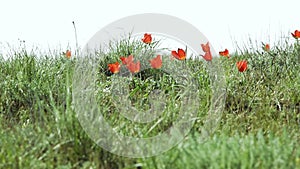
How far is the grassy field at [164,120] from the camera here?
2.08m

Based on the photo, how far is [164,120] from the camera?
9.05 ft

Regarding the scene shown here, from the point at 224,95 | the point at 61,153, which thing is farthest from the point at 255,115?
the point at 61,153

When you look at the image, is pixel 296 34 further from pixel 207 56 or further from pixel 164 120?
pixel 164 120

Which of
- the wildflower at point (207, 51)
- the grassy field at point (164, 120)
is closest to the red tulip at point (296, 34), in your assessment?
the grassy field at point (164, 120)

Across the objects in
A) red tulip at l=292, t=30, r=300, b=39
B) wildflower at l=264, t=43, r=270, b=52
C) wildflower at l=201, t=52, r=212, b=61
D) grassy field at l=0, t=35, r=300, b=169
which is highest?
red tulip at l=292, t=30, r=300, b=39

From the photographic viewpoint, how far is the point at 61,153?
2.30 m

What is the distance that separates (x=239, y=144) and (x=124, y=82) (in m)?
1.78

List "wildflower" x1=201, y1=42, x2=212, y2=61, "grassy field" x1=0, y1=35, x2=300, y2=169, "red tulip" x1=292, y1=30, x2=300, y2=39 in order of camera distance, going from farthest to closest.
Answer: "red tulip" x1=292, y1=30, x2=300, y2=39 < "wildflower" x1=201, y1=42, x2=212, y2=61 < "grassy field" x1=0, y1=35, x2=300, y2=169

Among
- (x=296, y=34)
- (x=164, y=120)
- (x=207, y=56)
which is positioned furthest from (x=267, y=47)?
(x=164, y=120)

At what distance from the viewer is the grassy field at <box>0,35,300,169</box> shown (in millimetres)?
2084

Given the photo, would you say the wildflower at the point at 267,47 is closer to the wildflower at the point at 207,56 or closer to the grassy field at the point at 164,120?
the grassy field at the point at 164,120

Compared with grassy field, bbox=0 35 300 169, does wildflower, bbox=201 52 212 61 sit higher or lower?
higher

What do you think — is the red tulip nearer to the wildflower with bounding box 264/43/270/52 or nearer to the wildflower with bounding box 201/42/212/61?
the wildflower with bounding box 264/43/270/52

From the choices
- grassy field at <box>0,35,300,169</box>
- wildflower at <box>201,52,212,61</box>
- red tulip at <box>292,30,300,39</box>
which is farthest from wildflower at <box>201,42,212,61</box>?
red tulip at <box>292,30,300,39</box>
